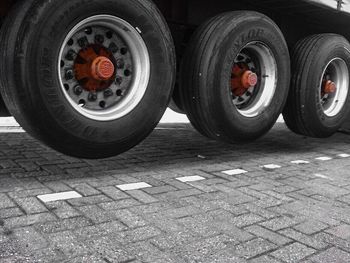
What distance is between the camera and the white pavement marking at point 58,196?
9.18ft

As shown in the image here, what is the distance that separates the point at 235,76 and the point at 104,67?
1659 mm

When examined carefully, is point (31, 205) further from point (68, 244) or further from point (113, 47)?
point (113, 47)

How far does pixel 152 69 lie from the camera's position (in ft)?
11.7

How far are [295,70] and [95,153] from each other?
2817 mm

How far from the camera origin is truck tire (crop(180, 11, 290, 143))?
3.99 meters

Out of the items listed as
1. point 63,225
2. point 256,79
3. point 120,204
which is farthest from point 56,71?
point 256,79

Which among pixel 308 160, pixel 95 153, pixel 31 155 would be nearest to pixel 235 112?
pixel 308 160

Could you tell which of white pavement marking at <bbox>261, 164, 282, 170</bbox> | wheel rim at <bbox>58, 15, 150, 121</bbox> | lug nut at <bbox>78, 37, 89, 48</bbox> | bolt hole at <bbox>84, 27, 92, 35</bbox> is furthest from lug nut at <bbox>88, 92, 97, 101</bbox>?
white pavement marking at <bbox>261, 164, 282, 170</bbox>

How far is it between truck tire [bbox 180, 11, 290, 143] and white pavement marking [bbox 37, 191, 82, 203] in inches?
64.3

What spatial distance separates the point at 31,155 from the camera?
4.09m

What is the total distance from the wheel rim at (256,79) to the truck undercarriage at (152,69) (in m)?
0.01

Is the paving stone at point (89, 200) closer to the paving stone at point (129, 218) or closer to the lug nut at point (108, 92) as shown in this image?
the paving stone at point (129, 218)

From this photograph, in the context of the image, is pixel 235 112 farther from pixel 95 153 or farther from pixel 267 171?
pixel 95 153

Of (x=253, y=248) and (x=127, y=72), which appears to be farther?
(x=127, y=72)
